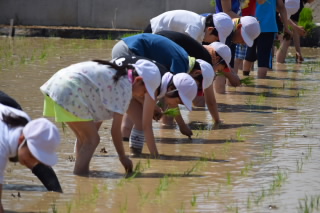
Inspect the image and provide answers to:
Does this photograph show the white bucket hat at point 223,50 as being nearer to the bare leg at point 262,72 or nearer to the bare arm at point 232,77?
the bare arm at point 232,77

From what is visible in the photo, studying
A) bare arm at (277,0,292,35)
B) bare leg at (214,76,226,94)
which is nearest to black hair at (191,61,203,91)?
bare leg at (214,76,226,94)

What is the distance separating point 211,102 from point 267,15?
356 centimetres

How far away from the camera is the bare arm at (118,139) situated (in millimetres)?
5961

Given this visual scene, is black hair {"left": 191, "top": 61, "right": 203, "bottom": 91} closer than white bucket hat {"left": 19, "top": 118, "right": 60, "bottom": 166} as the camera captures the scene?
No

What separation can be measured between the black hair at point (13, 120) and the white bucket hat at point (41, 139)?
13 centimetres

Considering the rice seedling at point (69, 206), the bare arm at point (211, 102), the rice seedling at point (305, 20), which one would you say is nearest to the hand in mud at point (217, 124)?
the bare arm at point (211, 102)

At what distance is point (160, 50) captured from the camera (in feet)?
24.4

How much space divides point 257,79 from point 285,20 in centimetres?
97

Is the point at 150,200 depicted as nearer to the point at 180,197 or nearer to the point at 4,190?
the point at 180,197

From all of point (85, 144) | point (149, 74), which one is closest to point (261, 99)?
point (149, 74)

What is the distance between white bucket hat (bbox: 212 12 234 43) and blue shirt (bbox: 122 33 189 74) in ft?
3.91

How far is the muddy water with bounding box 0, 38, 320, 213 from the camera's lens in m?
5.34

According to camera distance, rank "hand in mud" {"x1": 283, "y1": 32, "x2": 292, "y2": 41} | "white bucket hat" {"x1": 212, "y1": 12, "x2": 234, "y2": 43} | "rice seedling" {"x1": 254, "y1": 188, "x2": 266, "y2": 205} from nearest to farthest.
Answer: "rice seedling" {"x1": 254, "y1": 188, "x2": 266, "y2": 205}, "white bucket hat" {"x1": 212, "y1": 12, "x2": 234, "y2": 43}, "hand in mud" {"x1": 283, "y1": 32, "x2": 292, "y2": 41}

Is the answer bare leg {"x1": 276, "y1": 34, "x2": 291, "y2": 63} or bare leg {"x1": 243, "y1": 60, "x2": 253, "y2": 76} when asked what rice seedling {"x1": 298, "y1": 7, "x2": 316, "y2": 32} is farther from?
bare leg {"x1": 243, "y1": 60, "x2": 253, "y2": 76}
